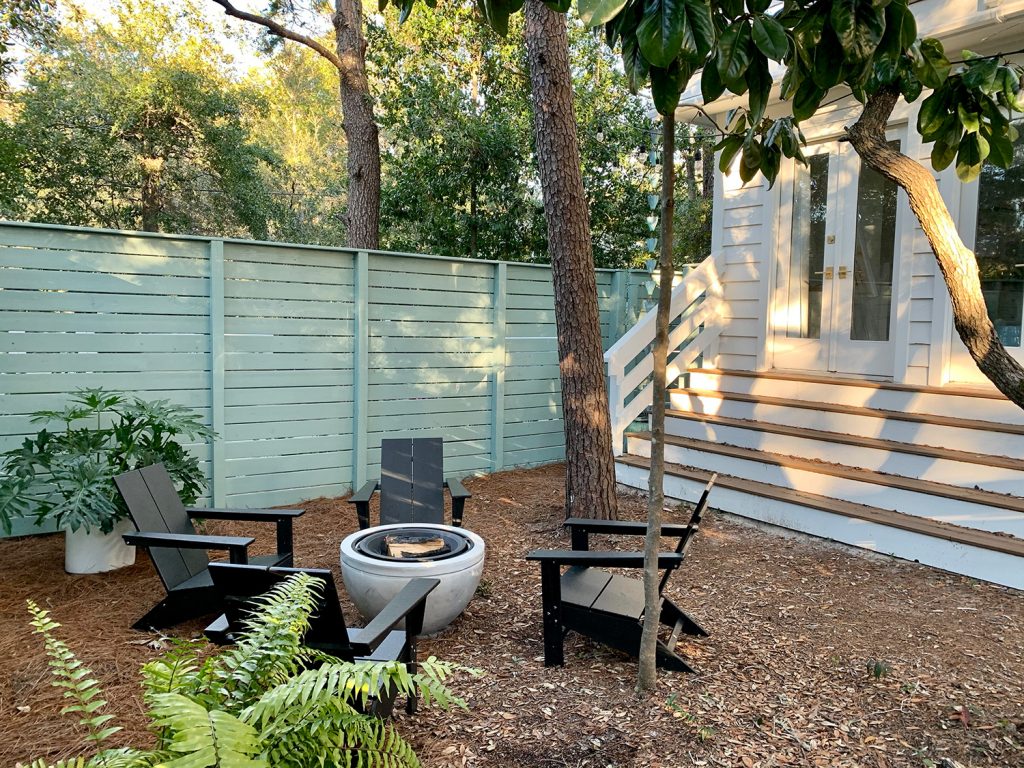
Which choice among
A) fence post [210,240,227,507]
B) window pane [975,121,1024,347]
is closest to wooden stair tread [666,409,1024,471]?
window pane [975,121,1024,347]

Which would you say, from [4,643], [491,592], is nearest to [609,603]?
[491,592]

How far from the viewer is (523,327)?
7004mm

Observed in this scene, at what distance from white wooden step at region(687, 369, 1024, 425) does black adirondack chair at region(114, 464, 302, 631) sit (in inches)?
173

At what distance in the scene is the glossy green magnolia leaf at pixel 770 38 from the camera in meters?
1.67

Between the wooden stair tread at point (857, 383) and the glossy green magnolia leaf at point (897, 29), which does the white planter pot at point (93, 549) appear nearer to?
the glossy green magnolia leaf at point (897, 29)

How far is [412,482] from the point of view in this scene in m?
4.54

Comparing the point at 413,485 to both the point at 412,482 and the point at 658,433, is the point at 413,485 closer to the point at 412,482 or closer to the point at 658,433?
the point at 412,482

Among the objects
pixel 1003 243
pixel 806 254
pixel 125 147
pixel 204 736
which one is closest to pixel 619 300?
pixel 806 254

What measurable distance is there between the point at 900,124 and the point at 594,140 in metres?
4.96

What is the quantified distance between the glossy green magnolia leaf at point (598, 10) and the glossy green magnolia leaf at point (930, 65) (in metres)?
1.54

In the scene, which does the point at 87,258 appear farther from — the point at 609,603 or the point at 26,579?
the point at 609,603

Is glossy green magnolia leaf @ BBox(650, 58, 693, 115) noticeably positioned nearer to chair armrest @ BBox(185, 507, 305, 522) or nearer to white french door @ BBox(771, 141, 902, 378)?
chair armrest @ BBox(185, 507, 305, 522)

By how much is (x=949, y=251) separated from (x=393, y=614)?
2583 mm

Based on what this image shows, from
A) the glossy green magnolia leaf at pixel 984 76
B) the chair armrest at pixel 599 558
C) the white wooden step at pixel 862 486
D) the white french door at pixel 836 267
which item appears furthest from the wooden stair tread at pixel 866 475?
the glossy green magnolia leaf at pixel 984 76
